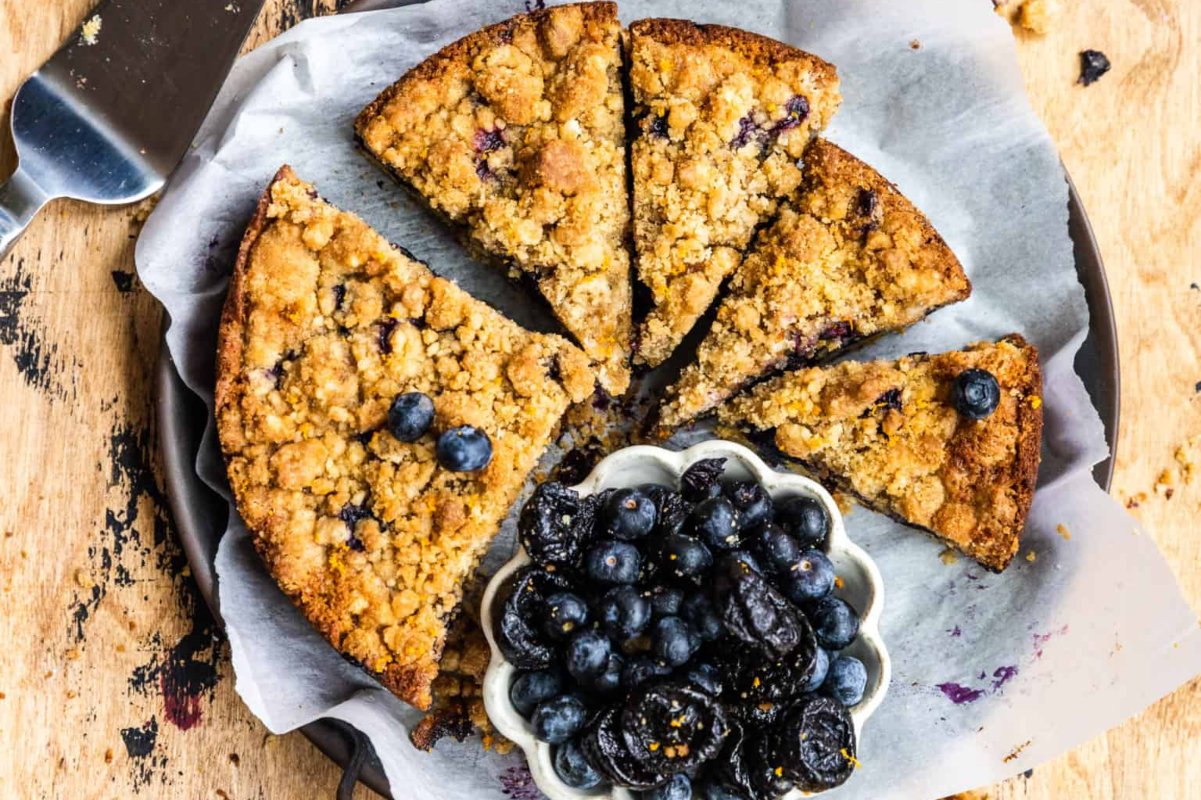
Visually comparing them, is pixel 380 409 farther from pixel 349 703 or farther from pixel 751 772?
pixel 751 772

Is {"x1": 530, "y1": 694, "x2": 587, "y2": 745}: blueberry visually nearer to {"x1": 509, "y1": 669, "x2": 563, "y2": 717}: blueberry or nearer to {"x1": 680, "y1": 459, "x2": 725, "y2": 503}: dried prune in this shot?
{"x1": 509, "y1": 669, "x2": 563, "y2": 717}: blueberry

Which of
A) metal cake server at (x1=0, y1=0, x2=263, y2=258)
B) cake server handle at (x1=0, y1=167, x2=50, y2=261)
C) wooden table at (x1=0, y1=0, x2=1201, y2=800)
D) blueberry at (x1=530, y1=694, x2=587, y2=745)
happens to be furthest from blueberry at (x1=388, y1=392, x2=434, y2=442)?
cake server handle at (x1=0, y1=167, x2=50, y2=261)

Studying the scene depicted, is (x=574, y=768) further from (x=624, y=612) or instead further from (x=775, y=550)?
(x=775, y=550)

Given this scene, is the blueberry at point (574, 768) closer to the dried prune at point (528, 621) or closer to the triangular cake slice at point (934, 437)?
the dried prune at point (528, 621)

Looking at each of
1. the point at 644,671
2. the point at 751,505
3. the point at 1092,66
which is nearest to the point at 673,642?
the point at 644,671

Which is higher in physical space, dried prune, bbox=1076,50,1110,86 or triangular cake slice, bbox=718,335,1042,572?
dried prune, bbox=1076,50,1110,86

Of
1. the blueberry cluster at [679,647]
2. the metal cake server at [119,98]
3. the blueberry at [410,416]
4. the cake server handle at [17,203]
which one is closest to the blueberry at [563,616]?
the blueberry cluster at [679,647]
